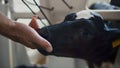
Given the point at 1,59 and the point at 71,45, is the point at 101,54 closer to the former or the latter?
the point at 71,45

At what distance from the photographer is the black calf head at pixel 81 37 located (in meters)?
0.91

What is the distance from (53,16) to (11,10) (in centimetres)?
31

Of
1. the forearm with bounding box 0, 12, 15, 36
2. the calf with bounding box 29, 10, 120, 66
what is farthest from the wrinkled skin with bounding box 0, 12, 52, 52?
the calf with bounding box 29, 10, 120, 66

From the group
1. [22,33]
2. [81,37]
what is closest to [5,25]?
[22,33]

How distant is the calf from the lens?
2.99 feet

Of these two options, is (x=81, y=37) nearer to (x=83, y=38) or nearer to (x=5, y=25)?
(x=83, y=38)

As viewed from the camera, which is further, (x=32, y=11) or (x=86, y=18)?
(x=32, y=11)

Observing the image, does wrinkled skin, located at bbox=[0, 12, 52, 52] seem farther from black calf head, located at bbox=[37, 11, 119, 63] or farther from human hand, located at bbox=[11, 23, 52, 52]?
black calf head, located at bbox=[37, 11, 119, 63]

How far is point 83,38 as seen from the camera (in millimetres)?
919

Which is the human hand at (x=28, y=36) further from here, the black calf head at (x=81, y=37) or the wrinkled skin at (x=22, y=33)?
the black calf head at (x=81, y=37)

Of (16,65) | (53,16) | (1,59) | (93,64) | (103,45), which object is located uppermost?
(103,45)

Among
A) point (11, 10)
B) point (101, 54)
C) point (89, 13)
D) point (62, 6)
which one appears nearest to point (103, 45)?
point (101, 54)

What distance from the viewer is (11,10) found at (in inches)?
70.2

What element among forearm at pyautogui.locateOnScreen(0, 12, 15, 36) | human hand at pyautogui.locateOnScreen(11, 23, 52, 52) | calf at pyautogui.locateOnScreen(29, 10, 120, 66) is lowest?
calf at pyautogui.locateOnScreen(29, 10, 120, 66)
